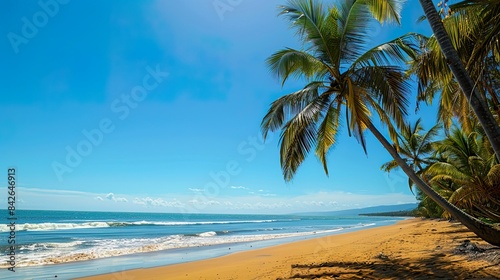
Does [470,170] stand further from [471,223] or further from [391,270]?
[391,270]

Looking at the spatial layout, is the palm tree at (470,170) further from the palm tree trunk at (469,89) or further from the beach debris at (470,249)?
the palm tree trunk at (469,89)

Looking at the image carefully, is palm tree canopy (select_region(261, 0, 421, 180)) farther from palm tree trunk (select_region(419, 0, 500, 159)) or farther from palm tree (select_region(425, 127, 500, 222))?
palm tree (select_region(425, 127, 500, 222))

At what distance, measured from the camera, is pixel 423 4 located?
467 cm

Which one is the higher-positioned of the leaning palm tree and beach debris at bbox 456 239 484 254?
the leaning palm tree

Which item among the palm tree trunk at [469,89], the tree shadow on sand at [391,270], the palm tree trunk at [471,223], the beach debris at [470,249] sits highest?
the palm tree trunk at [469,89]

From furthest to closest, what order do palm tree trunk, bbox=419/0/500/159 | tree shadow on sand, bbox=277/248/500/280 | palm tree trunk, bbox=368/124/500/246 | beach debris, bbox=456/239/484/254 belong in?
beach debris, bbox=456/239/484/254
palm tree trunk, bbox=368/124/500/246
tree shadow on sand, bbox=277/248/500/280
palm tree trunk, bbox=419/0/500/159

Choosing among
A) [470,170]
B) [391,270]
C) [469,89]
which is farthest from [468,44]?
[470,170]

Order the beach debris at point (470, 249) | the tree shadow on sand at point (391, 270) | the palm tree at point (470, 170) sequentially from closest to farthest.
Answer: the tree shadow on sand at point (391, 270) < the beach debris at point (470, 249) < the palm tree at point (470, 170)

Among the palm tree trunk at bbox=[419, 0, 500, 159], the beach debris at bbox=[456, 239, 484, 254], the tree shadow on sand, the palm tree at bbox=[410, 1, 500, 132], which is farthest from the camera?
the beach debris at bbox=[456, 239, 484, 254]

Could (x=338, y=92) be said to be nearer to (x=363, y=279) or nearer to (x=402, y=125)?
(x=402, y=125)

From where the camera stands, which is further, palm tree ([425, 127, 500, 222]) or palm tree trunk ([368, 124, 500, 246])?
palm tree ([425, 127, 500, 222])

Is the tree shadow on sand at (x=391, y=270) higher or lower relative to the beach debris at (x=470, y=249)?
lower

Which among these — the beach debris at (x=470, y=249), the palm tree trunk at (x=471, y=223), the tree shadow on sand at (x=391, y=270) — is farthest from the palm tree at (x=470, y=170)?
the tree shadow on sand at (x=391, y=270)

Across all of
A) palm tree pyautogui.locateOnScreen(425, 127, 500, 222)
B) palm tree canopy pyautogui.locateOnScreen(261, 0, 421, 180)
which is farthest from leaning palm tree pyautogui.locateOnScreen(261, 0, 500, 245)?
palm tree pyautogui.locateOnScreen(425, 127, 500, 222)
